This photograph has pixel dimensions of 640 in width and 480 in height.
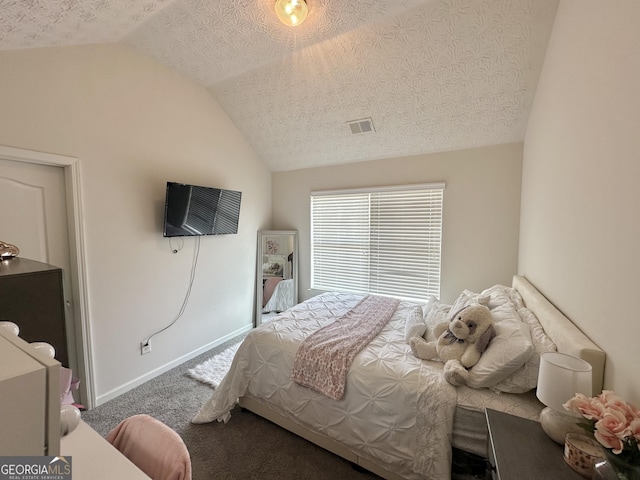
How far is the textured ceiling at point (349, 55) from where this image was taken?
1.84 metres

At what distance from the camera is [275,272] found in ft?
13.1

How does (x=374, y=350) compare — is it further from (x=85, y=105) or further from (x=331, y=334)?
(x=85, y=105)

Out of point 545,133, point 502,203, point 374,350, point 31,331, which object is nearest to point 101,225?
point 31,331

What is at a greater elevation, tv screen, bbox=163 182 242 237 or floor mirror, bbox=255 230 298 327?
tv screen, bbox=163 182 242 237

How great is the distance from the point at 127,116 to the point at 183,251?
1.33 meters

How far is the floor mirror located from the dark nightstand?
3.05 meters

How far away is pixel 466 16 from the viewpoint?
6.22 feet

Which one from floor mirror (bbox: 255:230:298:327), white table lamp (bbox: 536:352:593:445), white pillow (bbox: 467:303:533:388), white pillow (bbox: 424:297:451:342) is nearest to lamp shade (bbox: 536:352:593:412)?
white table lamp (bbox: 536:352:593:445)

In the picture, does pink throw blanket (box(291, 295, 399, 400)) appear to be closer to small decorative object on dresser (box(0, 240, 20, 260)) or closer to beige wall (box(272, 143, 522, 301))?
beige wall (box(272, 143, 522, 301))

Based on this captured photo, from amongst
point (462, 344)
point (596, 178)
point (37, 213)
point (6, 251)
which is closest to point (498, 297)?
point (462, 344)

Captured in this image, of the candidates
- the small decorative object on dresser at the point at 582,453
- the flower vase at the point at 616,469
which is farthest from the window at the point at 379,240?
the flower vase at the point at 616,469

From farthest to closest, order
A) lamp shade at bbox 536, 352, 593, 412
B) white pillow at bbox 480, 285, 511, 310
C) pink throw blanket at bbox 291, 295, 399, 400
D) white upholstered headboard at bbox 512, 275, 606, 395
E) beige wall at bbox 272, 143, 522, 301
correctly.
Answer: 1. beige wall at bbox 272, 143, 522, 301
2. white pillow at bbox 480, 285, 511, 310
3. pink throw blanket at bbox 291, 295, 399, 400
4. white upholstered headboard at bbox 512, 275, 606, 395
5. lamp shade at bbox 536, 352, 593, 412

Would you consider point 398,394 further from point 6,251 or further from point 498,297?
point 6,251

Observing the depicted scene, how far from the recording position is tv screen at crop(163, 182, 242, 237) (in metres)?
2.61
